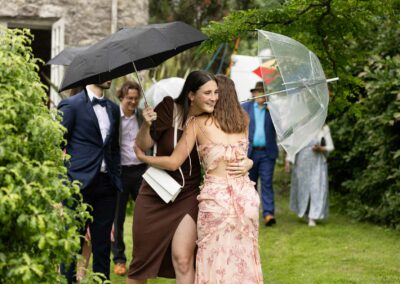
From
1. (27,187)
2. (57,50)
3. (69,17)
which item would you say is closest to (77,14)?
(69,17)

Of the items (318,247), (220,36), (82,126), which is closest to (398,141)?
(318,247)

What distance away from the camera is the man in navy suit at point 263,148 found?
1090 cm

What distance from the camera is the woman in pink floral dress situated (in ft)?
17.6

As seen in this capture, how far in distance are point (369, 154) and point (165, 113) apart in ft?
20.9

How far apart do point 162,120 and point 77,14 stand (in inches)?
277

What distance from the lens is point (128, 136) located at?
7.65 meters

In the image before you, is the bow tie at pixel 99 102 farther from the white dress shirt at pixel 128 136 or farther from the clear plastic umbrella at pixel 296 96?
the clear plastic umbrella at pixel 296 96

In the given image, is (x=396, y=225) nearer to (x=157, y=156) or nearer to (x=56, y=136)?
(x=157, y=156)

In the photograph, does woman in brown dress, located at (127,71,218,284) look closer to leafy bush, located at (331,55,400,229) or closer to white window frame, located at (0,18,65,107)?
leafy bush, located at (331,55,400,229)

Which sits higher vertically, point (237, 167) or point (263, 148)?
point (237, 167)

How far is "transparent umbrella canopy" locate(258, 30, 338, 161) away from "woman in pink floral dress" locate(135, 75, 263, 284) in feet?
1.17

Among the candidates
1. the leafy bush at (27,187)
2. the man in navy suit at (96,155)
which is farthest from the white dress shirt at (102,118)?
the leafy bush at (27,187)

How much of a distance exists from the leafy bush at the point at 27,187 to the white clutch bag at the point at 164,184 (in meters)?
1.74

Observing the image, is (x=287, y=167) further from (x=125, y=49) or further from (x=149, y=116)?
(x=125, y=49)
